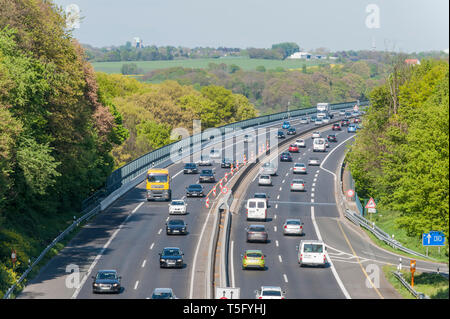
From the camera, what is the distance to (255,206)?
6238cm

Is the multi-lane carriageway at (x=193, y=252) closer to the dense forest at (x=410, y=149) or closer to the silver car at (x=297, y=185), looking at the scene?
the silver car at (x=297, y=185)

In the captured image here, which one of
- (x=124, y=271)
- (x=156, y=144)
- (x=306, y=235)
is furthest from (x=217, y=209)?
(x=156, y=144)

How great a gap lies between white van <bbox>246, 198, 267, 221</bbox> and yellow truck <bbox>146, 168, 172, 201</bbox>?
1038 centimetres

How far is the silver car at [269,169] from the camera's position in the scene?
86938mm

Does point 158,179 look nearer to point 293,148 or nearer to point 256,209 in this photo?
point 256,209

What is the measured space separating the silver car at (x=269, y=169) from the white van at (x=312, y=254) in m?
40.2

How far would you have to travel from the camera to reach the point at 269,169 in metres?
87.2

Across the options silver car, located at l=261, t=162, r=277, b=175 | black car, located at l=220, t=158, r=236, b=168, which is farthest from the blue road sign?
black car, located at l=220, t=158, r=236, b=168

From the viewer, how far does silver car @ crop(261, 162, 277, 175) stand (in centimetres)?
8694

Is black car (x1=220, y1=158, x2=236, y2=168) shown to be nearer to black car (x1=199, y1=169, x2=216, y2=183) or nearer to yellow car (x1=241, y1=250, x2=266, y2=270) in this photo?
black car (x1=199, y1=169, x2=216, y2=183)

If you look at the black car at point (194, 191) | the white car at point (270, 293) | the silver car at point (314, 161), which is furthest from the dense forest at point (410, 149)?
the black car at point (194, 191)

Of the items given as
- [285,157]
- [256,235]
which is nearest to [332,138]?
[285,157]

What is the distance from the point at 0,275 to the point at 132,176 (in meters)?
41.0

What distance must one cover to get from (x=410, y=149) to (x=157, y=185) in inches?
1244
